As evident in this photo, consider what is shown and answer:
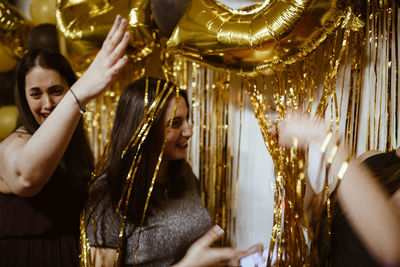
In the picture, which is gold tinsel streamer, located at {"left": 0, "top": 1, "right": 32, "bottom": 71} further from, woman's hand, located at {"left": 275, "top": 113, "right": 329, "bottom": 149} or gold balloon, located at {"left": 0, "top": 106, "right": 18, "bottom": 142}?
woman's hand, located at {"left": 275, "top": 113, "right": 329, "bottom": 149}

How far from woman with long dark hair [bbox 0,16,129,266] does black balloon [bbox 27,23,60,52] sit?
31 centimetres

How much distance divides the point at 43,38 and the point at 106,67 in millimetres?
784

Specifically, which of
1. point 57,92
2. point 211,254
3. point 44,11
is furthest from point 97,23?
point 211,254

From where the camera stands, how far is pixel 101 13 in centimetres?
106

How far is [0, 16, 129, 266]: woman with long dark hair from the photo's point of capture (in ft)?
2.52

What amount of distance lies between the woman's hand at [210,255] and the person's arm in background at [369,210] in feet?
0.97

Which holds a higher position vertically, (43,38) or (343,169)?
(43,38)

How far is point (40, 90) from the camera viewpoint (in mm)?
1024

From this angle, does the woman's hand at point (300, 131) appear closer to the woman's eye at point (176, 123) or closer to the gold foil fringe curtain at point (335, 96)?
the gold foil fringe curtain at point (335, 96)

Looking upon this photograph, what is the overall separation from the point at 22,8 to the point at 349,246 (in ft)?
7.06

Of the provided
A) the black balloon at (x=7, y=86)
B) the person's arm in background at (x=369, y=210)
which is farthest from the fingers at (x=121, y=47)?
the black balloon at (x=7, y=86)

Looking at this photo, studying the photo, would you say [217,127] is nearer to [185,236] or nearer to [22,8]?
[185,236]

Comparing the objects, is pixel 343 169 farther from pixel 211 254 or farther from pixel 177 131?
pixel 177 131

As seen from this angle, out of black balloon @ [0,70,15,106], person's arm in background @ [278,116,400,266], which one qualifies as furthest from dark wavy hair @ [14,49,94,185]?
person's arm in background @ [278,116,400,266]
